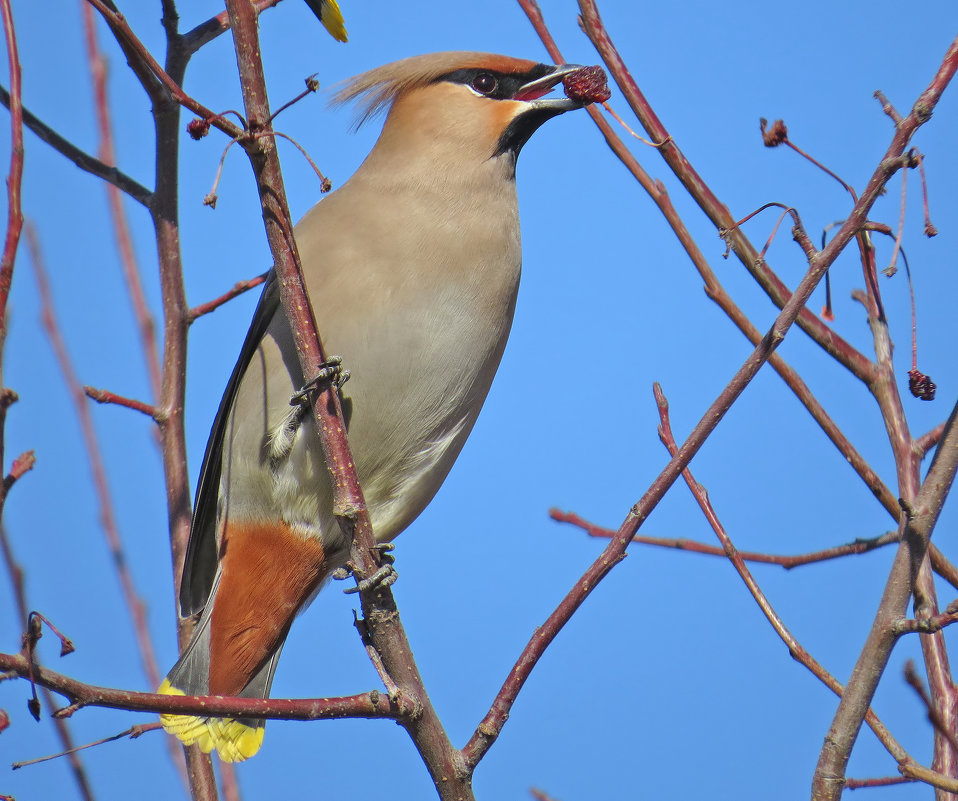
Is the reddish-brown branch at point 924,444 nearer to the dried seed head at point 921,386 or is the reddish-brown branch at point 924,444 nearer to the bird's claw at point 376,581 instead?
the dried seed head at point 921,386

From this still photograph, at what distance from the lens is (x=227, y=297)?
2.82 m

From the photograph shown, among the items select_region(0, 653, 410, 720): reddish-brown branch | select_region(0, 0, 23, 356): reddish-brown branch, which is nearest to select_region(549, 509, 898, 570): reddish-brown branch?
select_region(0, 653, 410, 720): reddish-brown branch

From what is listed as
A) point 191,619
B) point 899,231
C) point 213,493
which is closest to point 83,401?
point 213,493

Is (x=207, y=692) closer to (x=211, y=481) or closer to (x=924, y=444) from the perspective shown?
(x=211, y=481)

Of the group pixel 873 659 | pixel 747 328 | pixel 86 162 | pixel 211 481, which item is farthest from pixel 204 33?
pixel 873 659

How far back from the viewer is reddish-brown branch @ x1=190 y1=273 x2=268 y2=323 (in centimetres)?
275

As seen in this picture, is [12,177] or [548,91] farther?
[548,91]

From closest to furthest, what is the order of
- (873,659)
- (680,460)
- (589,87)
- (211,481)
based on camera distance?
(873,659), (680,460), (589,87), (211,481)

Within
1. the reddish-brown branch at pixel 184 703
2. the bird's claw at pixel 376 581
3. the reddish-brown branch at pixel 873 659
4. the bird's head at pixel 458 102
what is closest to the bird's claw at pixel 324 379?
the bird's claw at pixel 376 581

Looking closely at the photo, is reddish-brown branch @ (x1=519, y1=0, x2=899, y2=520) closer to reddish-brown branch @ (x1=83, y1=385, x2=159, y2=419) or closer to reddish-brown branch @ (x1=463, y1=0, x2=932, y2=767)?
reddish-brown branch @ (x1=463, y1=0, x2=932, y2=767)

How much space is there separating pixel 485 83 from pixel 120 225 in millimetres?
1091

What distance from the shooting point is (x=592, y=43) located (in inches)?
94.1

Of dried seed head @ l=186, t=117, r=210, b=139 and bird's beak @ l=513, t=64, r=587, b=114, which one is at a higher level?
bird's beak @ l=513, t=64, r=587, b=114

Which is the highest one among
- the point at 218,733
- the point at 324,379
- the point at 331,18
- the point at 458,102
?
the point at 458,102
